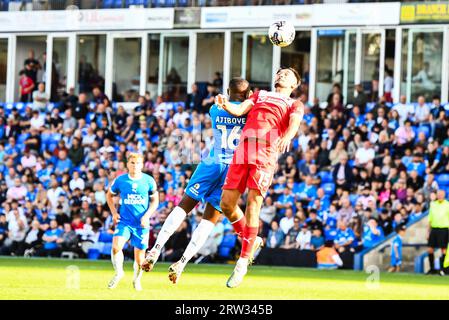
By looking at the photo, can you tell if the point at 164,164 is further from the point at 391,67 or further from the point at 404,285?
the point at 404,285

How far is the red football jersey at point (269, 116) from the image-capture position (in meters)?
14.2

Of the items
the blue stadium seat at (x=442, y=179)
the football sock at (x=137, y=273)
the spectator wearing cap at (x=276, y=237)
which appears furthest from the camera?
the blue stadium seat at (x=442, y=179)

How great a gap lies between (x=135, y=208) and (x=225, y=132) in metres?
3.35

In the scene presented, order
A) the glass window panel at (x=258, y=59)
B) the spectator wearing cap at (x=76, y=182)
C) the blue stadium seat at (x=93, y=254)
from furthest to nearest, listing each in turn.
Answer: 1. the glass window panel at (x=258, y=59)
2. the spectator wearing cap at (x=76, y=182)
3. the blue stadium seat at (x=93, y=254)

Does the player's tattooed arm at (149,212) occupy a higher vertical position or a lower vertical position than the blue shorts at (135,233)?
higher

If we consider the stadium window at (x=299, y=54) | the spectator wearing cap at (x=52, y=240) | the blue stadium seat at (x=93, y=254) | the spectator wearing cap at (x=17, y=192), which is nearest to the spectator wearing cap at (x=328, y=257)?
the blue stadium seat at (x=93, y=254)

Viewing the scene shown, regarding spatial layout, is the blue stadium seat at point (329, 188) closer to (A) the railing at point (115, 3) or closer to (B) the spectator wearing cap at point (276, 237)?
(B) the spectator wearing cap at point (276, 237)

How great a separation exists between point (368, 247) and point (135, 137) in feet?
31.3

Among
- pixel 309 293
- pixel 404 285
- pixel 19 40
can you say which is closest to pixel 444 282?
pixel 404 285

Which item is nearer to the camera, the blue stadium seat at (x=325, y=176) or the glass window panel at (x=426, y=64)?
the blue stadium seat at (x=325, y=176)

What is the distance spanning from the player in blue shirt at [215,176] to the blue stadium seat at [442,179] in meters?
14.1

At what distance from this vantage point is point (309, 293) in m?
17.4

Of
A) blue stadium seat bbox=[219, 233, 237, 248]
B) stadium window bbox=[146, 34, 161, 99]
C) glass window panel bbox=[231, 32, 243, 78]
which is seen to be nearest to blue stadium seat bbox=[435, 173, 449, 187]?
blue stadium seat bbox=[219, 233, 237, 248]

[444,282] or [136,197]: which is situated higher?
[136,197]
